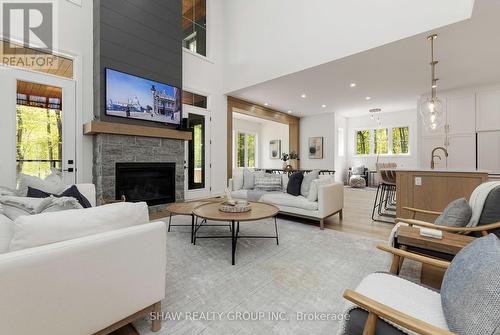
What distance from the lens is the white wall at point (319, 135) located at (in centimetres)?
859

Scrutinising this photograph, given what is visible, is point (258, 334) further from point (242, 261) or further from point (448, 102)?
point (448, 102)

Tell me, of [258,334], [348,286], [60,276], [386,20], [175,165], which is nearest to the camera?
[60,276]

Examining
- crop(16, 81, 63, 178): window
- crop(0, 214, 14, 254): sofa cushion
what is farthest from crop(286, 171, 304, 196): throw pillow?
crop(16, 81, 63, 178): window

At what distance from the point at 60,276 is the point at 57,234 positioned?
20 cm

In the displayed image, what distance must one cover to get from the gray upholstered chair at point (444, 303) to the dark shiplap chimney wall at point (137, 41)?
4317mm

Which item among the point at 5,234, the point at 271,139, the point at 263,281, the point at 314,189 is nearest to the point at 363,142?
the point at 271,139

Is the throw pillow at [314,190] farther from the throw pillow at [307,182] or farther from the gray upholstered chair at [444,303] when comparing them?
the gray upholstered chair at [444,303]

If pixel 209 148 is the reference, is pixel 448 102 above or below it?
above

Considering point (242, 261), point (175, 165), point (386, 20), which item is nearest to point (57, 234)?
point (242, 261)

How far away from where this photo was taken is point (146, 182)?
14.5 ft

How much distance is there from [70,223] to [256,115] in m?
6.78

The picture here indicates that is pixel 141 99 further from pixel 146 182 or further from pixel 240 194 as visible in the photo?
pixel 240 194

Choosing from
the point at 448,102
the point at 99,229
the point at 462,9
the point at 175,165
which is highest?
the point at 462,9

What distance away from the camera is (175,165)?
484 centimetres
